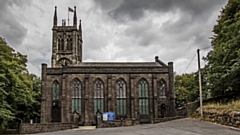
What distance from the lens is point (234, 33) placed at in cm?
2431

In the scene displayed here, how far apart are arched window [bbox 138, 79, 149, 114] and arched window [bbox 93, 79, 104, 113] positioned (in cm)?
628

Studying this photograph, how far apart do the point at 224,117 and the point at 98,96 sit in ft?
91.0

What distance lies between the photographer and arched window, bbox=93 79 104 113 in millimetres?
45781

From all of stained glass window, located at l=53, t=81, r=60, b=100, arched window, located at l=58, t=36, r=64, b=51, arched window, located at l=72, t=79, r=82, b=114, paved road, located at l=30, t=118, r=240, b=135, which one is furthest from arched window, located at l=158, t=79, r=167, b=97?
arched window, located at l=58, t=36, r=64, b=51

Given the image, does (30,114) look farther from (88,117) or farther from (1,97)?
(1,97)

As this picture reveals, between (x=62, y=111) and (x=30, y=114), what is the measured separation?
6912mm

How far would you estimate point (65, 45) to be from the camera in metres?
64.0

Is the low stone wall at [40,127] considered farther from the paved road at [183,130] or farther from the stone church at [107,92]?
the stone church at [107,92]

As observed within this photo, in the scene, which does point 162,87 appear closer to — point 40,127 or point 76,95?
point 76,95

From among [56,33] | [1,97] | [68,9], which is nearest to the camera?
[1,97]

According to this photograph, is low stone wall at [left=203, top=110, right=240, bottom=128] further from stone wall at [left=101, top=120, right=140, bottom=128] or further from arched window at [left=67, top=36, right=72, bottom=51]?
arched window at [left=67, top=36, right=72, bottom=51]

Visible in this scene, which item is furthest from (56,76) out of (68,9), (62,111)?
(68,9)

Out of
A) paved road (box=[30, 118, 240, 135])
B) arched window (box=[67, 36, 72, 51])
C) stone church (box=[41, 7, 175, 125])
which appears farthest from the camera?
arched window (box=[67, 36, 72, 51])

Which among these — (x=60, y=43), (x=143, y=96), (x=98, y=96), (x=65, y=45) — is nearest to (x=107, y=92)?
(x=98, y=96)
